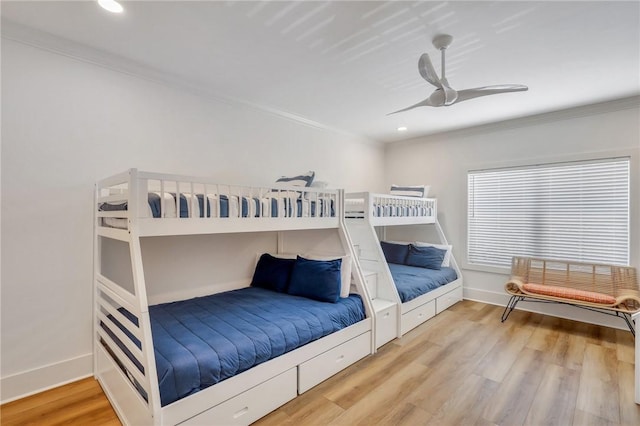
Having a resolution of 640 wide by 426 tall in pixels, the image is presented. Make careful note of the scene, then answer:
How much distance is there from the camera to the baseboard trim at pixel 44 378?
207 cm

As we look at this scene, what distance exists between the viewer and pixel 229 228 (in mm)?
2148

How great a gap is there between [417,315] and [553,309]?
1.77m

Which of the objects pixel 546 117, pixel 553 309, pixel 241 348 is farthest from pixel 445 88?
pixel 553 309

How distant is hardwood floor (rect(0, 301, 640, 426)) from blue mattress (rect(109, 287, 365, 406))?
42 cm

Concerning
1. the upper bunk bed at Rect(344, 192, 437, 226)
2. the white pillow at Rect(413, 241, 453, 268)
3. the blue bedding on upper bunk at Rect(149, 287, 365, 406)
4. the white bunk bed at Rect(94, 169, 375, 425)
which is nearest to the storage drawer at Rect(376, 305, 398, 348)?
the white bunk bed at Rect(94, 169, 375, 425)

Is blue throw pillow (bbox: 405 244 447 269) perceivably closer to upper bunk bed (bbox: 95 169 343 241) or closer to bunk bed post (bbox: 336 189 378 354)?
bunk bed post (bbox: 336 189 378 354)

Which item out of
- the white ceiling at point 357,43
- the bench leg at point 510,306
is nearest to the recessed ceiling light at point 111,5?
the white ceiling at point 357,43

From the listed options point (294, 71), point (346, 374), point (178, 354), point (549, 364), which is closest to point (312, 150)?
point (294, 71)

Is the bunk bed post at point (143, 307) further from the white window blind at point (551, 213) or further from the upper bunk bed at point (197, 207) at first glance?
the white window blind at point (551, 213)

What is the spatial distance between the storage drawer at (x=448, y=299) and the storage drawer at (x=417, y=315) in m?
0.15

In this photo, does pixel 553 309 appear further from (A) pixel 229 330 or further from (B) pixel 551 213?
(A) pixel 229 330

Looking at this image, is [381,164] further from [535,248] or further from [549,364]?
[549,364]

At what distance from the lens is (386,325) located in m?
2.95

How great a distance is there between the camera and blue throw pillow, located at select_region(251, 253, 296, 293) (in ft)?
9.79
